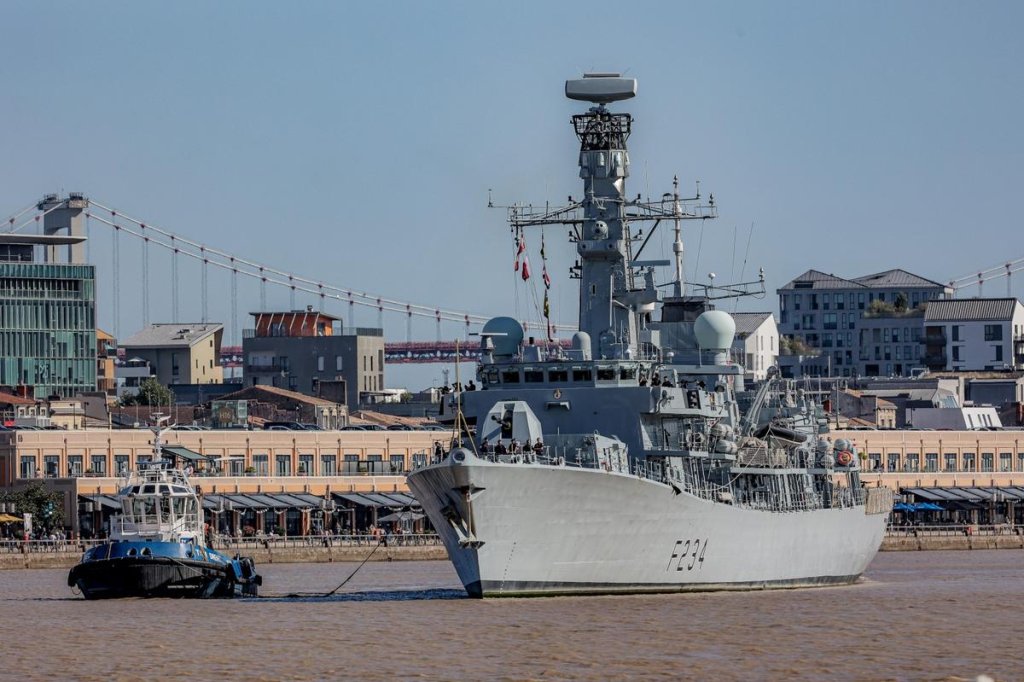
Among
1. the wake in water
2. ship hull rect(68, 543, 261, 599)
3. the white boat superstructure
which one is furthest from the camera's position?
the white boat superstructure

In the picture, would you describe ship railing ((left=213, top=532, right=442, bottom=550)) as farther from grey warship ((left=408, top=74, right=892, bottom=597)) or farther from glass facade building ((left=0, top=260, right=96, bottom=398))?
glass facade building ((left=0, top=260, right=96, bottom=398))

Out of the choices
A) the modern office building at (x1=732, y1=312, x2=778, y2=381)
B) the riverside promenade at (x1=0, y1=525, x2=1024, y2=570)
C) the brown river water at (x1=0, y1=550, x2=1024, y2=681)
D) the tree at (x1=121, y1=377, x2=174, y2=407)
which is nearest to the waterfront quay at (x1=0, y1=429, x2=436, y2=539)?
the riverside promenade at (x1=0, y1=525, x2=1024, y2=570)

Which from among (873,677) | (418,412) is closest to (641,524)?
(873,677)

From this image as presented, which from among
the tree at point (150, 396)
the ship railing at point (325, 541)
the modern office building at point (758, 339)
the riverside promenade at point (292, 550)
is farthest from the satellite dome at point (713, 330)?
the modern office building at point (758, 339)

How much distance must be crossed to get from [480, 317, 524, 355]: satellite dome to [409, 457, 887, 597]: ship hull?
6616 mm

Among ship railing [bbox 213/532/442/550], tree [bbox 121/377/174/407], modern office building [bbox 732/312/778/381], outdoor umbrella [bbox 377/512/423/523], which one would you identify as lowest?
ship railing [bbox 213/532/442/550]

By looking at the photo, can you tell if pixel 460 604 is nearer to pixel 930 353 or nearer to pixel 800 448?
pixel 800 448

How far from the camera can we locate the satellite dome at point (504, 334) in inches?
2736

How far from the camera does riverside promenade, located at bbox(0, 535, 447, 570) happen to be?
9419cm

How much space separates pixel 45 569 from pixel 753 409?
33439 mm

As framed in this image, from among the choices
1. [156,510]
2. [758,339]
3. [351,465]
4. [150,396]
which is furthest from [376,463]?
[758,339]

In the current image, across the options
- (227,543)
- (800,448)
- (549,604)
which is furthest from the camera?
(227,543)

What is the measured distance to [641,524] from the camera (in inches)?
2480

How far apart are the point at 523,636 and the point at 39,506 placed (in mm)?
57869
